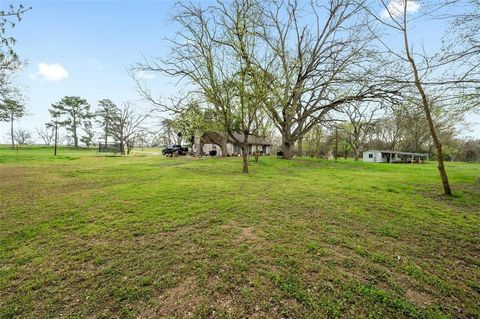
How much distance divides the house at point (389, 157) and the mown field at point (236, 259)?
42159mm

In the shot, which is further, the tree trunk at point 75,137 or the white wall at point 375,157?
the tree trunk at point 75,137

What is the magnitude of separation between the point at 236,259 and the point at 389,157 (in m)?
51.9

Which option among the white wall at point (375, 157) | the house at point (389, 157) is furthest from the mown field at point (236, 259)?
the house at point (389, 157)

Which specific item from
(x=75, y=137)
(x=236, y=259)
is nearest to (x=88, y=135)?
(x=75, y=137)

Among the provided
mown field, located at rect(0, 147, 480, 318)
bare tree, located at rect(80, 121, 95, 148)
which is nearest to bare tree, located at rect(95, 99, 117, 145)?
bare tree, located at rect(80, 121, 95, 148)

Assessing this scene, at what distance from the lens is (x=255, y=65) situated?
521 inches

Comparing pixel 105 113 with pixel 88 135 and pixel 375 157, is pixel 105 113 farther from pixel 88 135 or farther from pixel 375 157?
pixel 375 157

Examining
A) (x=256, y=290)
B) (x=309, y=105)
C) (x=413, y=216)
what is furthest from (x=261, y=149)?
(x=256, y=290)

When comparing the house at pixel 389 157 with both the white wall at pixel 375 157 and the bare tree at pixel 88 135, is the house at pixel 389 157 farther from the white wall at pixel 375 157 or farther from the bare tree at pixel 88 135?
the bare tree at pixel 88 135

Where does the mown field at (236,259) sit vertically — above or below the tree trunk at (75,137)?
below

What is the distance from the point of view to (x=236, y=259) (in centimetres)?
377

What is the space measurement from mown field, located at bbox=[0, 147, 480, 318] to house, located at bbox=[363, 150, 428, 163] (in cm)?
4216

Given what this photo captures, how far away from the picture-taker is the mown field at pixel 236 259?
283cm

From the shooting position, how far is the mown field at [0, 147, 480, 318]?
2.83 metres
